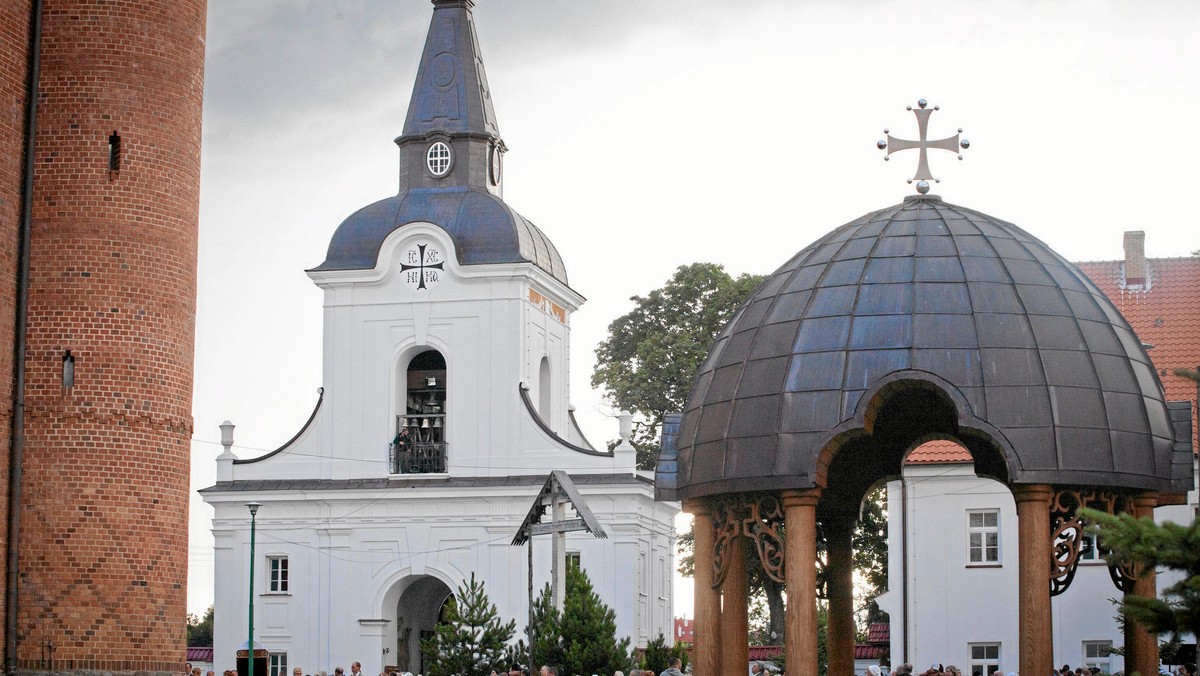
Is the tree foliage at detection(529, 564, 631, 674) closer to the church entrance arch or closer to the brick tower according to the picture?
the brick tower

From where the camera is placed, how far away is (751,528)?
19703mm

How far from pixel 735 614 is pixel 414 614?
33.1 m

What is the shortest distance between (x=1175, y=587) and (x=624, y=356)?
4938cm

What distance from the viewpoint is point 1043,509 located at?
18406 mm

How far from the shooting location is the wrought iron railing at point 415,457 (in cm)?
5088

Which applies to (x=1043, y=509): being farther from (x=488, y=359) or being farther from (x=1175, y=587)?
(x=488, y=359)

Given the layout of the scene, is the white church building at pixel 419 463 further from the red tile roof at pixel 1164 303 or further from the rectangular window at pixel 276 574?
the red tile roof at pixel 1164 303

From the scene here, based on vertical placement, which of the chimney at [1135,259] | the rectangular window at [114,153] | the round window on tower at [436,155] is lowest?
the rectangular window at [114,153]

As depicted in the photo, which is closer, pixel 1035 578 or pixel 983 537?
pixel 1035 578

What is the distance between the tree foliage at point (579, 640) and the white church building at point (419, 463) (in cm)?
1348

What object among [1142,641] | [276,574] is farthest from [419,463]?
[1142,641]

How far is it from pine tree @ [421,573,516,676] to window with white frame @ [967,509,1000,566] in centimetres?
1039

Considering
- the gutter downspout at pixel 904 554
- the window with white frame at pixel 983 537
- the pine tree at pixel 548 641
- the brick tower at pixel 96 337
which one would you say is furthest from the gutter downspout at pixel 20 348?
the window with white frame at pixel 983 537

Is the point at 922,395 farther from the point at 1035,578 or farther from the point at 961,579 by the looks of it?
the point at 961,579
